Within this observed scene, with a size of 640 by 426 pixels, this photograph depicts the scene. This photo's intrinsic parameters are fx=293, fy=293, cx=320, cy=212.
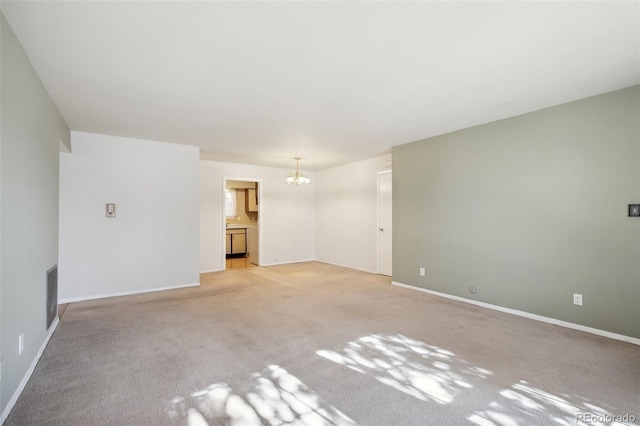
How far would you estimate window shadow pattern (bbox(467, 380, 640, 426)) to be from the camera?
1775 mm

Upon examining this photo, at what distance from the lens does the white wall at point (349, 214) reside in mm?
6402

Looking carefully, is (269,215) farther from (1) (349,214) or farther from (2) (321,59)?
(2) (321,59)

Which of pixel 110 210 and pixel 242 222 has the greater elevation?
pixel 110 210

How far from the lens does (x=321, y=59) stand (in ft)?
7.57

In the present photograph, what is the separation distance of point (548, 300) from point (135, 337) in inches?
179

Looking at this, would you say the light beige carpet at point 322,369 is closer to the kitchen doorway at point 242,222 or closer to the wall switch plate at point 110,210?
the wall switch plate at point 110,210

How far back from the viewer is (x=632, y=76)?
2623 millimetres

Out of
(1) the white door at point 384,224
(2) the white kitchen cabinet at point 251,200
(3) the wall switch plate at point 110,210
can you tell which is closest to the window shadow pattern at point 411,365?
(1) the white door at point 384,224

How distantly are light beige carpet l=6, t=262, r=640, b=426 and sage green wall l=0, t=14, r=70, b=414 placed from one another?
0.35 metres

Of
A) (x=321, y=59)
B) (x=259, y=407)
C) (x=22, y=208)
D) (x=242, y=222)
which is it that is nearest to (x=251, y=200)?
(x=242, y=222)

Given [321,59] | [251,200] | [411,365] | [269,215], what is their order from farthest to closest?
1. [251,200]
2. [269,215]
3. [411,365]
4. [321,59]

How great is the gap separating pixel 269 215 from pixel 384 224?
2893 millimetres

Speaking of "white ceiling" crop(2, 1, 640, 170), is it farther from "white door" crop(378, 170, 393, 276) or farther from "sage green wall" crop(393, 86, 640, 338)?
"white door" crop(378, 170, 393, 276)

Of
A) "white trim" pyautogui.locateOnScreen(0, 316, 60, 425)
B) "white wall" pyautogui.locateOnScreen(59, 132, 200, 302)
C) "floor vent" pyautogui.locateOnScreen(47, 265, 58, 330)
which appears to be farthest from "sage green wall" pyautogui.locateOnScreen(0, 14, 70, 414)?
"white wall" pyautogui.locateOnScreen(59, 132, 200, 302)
